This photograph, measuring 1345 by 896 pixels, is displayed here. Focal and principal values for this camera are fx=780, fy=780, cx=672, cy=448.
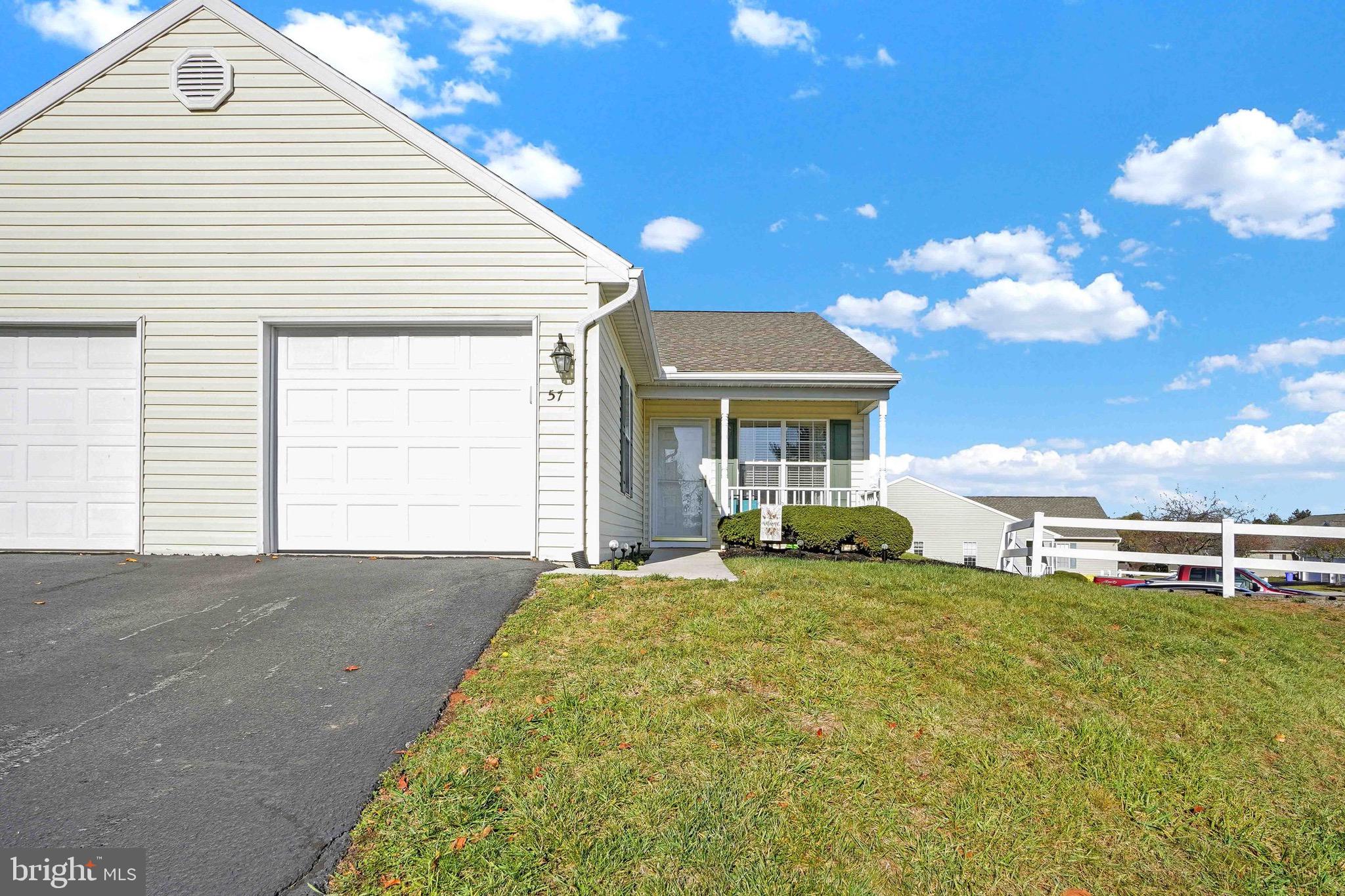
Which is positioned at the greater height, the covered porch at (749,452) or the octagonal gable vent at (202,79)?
the octagonal gable vent at (202,79)

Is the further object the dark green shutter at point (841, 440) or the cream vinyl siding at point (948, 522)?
the cream vinyl siding at point (948, 522)

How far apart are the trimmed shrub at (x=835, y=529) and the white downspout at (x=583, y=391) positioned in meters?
4.66

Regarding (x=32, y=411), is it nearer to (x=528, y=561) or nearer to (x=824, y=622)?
(x=528, y=561)

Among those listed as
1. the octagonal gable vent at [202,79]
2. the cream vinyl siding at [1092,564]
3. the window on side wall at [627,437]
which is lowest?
the cream vinyl siding at [1092,564]

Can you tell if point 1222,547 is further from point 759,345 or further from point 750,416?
point 759,345

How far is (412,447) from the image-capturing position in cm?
743

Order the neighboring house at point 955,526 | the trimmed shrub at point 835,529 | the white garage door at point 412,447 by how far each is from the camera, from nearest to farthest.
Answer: the white garage door at point 412,447, the trimmed shrub at point 835,529, the neighboring house at point 955,526

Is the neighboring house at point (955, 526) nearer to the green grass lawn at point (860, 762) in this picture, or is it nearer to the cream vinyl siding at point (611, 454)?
the cream vinyl siding at point (611, 454)

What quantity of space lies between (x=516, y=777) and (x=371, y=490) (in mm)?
→ 4882

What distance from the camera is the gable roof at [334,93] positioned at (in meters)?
7.47

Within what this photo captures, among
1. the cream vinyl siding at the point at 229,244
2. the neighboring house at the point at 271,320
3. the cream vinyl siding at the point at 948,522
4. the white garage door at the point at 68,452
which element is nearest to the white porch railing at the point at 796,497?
the neighboring house at the point at 271,320

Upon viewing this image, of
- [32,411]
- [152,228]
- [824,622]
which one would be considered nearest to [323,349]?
[152,228]

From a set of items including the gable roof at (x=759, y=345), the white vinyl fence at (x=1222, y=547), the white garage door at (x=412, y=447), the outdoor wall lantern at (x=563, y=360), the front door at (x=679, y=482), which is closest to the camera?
the outdoor wall lantern at (x=563, y=360)

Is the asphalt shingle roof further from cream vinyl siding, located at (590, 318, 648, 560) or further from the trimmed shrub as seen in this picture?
the trimmed shrub
